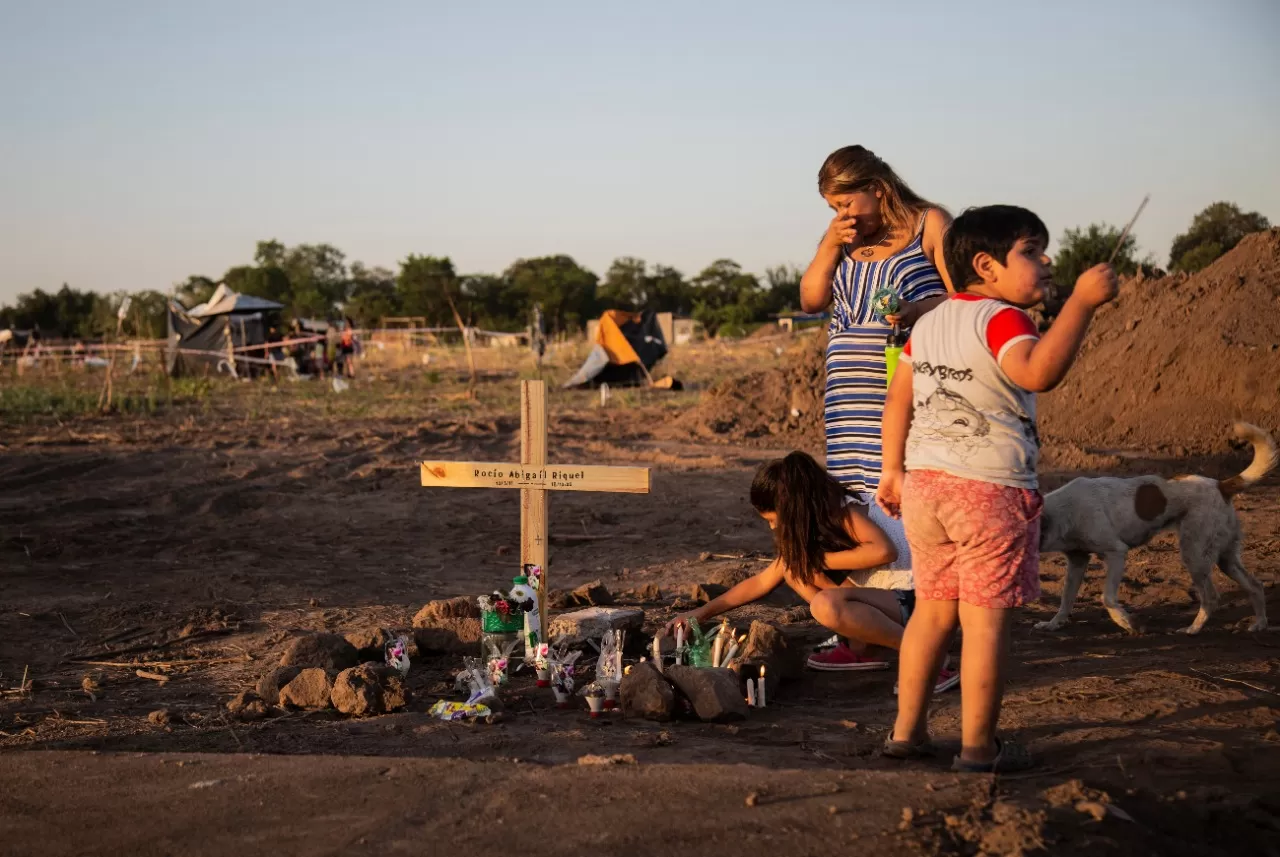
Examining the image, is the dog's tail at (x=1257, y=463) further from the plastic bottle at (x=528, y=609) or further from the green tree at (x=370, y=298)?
the green tree at (x=370, y=298)

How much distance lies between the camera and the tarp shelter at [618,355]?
81.6ft

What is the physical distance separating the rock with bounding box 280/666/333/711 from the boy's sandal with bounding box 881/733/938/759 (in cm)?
225

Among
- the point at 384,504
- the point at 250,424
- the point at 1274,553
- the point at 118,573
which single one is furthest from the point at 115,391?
the point at 1274,553

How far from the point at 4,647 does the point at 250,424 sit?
11.0 meters

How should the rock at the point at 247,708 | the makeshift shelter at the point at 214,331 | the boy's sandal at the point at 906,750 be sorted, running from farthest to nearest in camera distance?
the makeshift shelter at the point at 214,331 → the rock at the point at 247,708 → the boy's sandal at the point at 906,750

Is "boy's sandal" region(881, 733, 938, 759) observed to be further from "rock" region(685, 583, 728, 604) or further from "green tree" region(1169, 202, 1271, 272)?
"green tree" region(1169, 202, 1271, 272)

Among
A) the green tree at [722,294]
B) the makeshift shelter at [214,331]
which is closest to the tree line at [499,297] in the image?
the green tree at [722,294]

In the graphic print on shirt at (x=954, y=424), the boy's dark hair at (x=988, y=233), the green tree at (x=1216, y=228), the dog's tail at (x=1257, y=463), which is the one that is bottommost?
the dog's tail at (x=1257, y=463)

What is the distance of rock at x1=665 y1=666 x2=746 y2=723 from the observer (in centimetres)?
443

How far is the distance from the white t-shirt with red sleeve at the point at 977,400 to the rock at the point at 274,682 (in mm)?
2801

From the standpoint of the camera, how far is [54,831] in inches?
122

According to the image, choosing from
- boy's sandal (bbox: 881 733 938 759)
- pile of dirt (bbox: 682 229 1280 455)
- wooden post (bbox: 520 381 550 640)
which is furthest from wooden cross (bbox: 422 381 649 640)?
pile of dirt (bbox: 682 229 1280 455)

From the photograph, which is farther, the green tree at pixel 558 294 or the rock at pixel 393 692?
the green tree at pixel 558 294

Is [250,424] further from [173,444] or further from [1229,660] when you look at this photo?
[1229,660]
